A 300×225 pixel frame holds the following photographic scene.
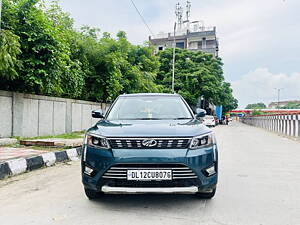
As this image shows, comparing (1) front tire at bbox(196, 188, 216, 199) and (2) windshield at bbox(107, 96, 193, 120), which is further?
(2) windshield at bbox(107, 96, 193, 120)

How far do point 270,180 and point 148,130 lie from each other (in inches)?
116

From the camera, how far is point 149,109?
460 centimetres

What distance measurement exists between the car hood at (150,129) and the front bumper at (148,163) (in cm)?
20

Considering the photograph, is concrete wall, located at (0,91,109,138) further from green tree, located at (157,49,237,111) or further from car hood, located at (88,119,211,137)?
green tree, located at (157,49,237,111)

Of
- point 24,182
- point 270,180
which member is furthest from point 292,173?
point 24,182

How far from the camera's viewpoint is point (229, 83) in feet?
143

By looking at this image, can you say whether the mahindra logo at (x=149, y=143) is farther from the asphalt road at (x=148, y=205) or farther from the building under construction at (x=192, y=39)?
the building under construction at (x=192, y=39)

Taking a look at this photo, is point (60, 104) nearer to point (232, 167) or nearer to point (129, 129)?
point (232, 167)

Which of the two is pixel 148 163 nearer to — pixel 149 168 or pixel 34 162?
pixel 149 168

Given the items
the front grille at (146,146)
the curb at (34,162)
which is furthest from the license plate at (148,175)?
the curb at (34,162)

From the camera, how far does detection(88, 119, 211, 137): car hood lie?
3.31 meters

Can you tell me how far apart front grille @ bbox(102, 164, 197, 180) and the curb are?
2896 millimetres

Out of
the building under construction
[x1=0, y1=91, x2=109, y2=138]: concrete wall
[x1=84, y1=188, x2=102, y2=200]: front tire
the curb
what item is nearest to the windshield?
[x1=84, y1=188, x2=102, y2=200]: front tire

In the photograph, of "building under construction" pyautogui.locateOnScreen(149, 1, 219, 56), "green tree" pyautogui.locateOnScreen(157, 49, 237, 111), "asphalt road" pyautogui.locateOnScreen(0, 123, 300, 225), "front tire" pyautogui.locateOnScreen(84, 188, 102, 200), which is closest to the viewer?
"asphalt road" pyautogui.locateOnScreen(0, 123, 300, 225)
